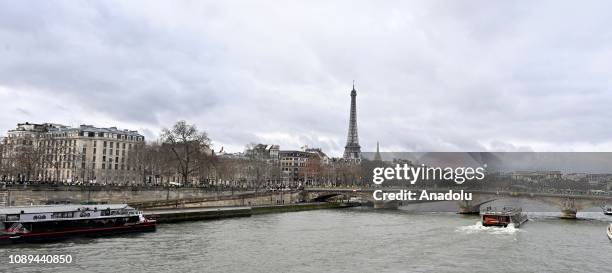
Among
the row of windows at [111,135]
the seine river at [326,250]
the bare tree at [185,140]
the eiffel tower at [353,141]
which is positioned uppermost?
the eiffel tower at [353,141]

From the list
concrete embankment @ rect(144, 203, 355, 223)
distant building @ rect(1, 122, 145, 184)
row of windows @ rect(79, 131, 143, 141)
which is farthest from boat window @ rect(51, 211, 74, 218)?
row of windows @ rect(79, 131, 143, 141)

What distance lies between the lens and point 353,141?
15538 centimetres

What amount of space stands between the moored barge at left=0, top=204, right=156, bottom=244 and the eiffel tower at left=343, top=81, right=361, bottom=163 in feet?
367

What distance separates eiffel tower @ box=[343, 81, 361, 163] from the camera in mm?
148625

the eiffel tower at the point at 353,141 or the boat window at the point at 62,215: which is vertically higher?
the eiffel tower at the point at 353,141

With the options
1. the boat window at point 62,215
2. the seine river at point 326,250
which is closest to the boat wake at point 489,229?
the seine river at point 326,250

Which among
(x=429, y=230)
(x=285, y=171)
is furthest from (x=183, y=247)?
(x=285, y=171)

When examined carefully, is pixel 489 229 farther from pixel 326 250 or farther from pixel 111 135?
pixel 111 135

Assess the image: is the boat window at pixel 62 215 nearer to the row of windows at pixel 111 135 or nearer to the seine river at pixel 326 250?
the seine river at pixel 326 250

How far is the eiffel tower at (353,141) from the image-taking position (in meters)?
149

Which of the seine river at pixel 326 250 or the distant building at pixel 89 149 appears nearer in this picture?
the seine river at pixel 326 250

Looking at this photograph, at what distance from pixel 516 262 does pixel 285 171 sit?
114741 millimetres

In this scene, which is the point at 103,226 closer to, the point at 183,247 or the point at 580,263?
the point at 183,247

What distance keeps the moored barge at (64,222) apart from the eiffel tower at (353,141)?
367ft
